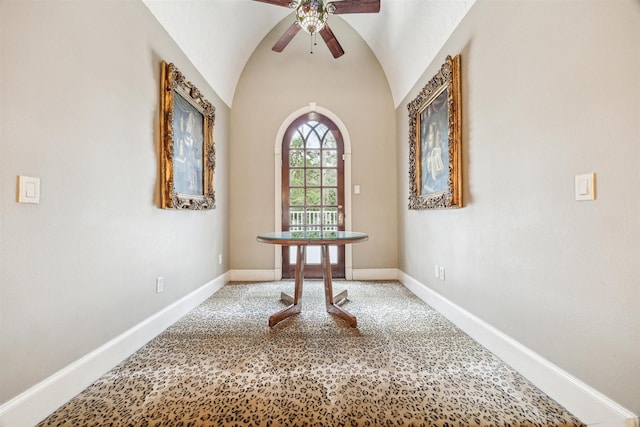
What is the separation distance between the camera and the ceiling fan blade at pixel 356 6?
227cm

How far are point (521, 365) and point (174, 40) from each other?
3.26 metres

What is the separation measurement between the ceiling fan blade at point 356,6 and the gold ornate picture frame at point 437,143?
0.79m

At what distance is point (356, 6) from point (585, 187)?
2.18 m

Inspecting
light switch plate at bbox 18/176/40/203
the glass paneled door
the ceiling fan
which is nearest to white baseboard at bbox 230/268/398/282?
the glass paneled door

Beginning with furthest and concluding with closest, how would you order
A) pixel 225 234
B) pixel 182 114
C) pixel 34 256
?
pixel 225 234 → pixel 182 114 → pixel 34 256

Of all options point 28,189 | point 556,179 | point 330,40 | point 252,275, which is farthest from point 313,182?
point 28,189

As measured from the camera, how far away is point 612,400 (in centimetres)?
104

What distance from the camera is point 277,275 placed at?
3.59m

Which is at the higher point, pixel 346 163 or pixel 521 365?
pixel 346 163

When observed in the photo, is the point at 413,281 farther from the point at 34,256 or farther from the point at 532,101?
the point at 34,256

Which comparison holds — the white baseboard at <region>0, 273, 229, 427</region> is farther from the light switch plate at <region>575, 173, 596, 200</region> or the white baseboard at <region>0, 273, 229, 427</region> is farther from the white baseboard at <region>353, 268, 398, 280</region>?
the light switch plate at <region>575, 173, 596, 200</region>

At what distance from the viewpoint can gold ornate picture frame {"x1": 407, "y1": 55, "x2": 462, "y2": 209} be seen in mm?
2080

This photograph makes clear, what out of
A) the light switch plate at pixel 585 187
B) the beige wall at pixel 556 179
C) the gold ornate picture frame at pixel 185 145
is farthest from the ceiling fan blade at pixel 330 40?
the light switch plate at pixel 585 187

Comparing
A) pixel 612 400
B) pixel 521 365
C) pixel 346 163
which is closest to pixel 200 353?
pixel 521 365
